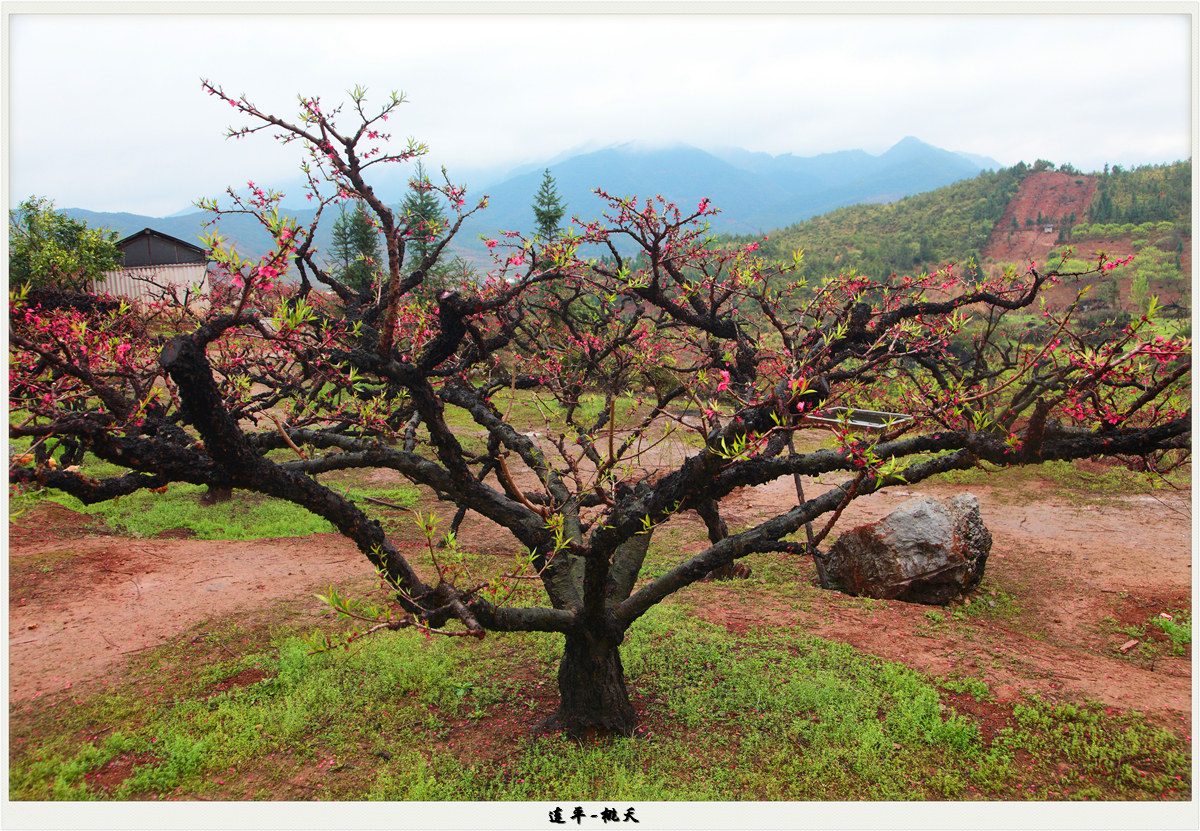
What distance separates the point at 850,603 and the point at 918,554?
48.7 inches

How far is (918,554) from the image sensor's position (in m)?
8.74

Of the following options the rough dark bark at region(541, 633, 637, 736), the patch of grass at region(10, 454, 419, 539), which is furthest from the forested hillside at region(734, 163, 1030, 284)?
the rough dark bark at region(541, 633, 637, 736)

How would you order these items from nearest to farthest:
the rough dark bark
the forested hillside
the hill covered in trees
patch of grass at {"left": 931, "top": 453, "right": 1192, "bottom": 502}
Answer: the rough dark bark, patch of grass at {"left": 931, "top": 453, "right": 1192, "bottom": 502}, the hill covered in trees, the forested hillside

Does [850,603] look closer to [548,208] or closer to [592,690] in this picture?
[592,690]

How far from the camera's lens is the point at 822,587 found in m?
9.55

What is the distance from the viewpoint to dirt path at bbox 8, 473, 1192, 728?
20.7 ft

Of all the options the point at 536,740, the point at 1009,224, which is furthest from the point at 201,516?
the point at 1009,224

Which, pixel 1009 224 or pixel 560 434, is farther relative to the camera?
pixel 1009 224

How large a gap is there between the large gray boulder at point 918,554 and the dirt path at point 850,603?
337 millimetres

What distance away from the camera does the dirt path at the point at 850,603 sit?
6320 mm

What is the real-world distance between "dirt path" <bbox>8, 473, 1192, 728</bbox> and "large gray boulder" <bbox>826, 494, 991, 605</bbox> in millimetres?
337

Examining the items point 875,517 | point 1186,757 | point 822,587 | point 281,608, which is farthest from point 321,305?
point 1186,757

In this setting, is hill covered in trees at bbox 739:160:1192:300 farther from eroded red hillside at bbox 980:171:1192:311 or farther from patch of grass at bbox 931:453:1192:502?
patch of grass at bbox 931:453:1192:502

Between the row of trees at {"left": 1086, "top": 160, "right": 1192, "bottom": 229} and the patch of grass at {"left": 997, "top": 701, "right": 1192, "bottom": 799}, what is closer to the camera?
the patch of grass at {"left": 997, "top": 701, "right": 1192, "bottom": 799}
